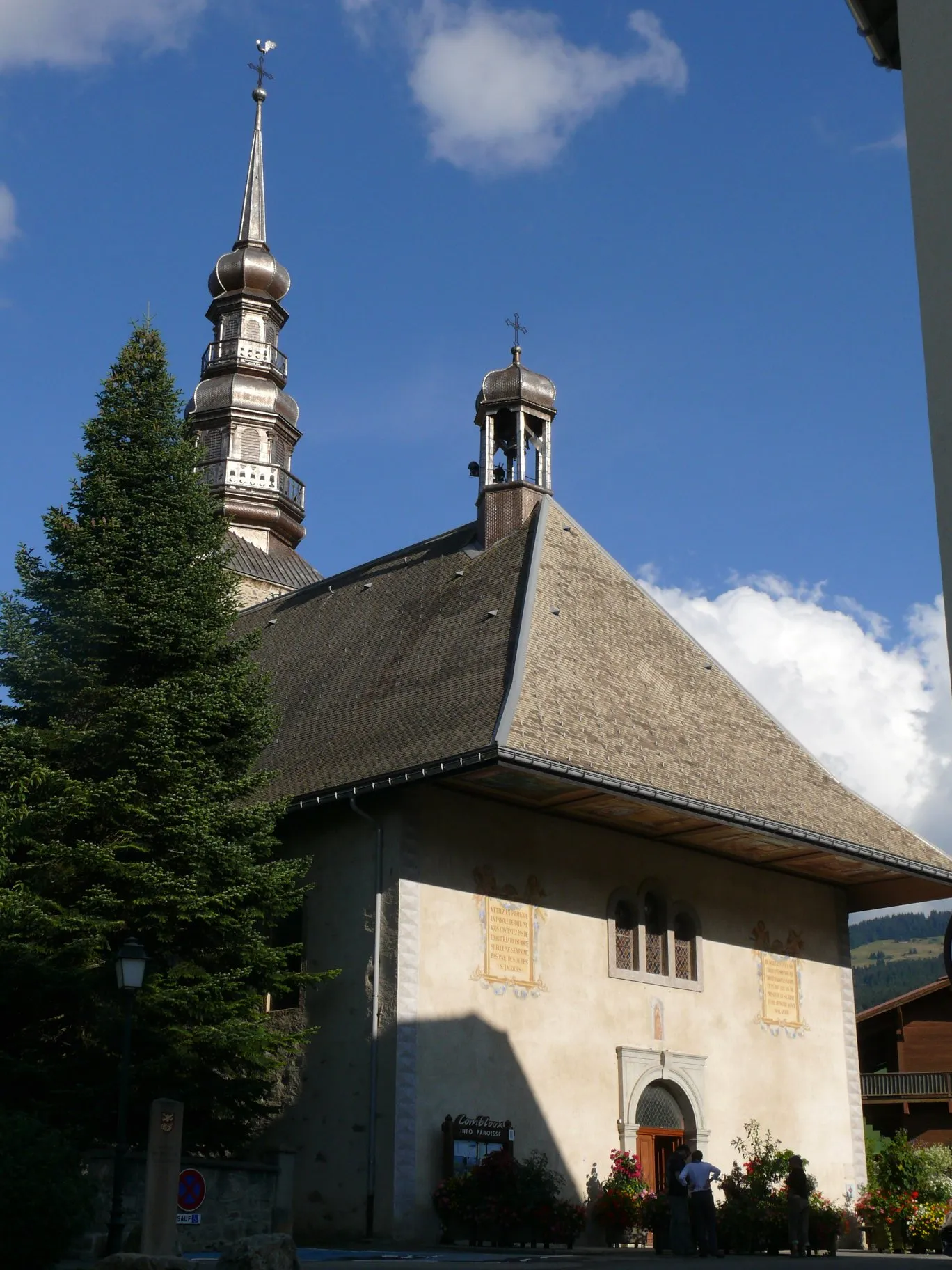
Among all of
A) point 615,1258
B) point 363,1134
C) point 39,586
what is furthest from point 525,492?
point 615,1258

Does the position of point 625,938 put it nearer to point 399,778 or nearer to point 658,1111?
point 658,1111

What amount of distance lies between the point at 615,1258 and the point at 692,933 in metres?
7.44

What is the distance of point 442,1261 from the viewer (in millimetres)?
16891

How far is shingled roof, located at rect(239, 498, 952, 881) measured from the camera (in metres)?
22.4

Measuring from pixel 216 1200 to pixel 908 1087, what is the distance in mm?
26171

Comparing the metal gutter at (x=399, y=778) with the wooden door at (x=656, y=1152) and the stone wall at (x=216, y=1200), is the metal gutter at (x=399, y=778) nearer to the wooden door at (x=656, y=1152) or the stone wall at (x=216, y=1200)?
the stone wall at (x=216, y=1200)

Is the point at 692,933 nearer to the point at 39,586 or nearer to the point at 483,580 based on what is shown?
the point at 483,580

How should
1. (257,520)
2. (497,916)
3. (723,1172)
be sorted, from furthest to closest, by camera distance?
(257,520), (723,1172), (497,916)

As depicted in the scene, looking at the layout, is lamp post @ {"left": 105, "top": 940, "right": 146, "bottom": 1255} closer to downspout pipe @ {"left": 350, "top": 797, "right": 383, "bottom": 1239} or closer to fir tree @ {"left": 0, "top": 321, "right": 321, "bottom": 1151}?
fir tree @ {"left": 0, "top": 321, "right": 321, "bottom": 1151}

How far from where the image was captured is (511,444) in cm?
2894

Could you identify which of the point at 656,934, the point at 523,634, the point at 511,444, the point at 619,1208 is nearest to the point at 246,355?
the point at 511,444

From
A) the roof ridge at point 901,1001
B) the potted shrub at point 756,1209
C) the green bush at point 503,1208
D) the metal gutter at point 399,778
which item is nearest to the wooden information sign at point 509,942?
the metal gutter at point 399,778

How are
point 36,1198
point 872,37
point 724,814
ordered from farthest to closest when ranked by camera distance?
point 724,814 → point 36,1198 → point 872,37

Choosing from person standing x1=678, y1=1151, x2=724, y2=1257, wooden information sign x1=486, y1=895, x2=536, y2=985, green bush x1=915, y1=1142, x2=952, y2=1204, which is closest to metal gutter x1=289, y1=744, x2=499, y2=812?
wooden information sign x1=486, y1=895, x2=536, y2=985
